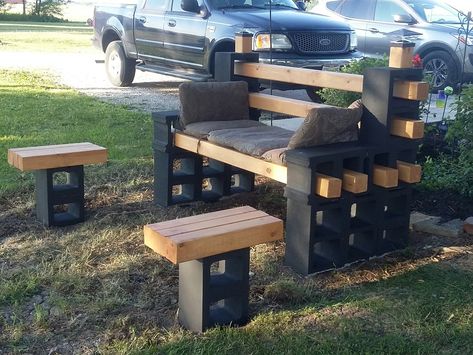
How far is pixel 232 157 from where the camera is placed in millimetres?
4508

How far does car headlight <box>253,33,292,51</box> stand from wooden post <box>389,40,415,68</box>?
5156mm

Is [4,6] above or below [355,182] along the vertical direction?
below

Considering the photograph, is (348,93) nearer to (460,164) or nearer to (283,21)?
(460,164)

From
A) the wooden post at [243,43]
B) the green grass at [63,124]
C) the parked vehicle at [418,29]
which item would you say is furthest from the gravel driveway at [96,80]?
the wooden post at [243,43]

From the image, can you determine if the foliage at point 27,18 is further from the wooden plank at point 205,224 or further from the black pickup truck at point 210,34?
the wooden plank at point 205,224

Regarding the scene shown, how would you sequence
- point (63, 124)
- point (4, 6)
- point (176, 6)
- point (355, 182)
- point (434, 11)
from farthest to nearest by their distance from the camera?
point (4, 6) < point (434, 11) < point (176, 6) < point (63, 124) < point (355, 182)

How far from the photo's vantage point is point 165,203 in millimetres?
5160

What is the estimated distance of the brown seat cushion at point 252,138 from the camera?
4367 mm

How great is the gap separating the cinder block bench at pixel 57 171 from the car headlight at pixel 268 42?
4522 millimetres

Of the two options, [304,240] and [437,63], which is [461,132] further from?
[437,63]

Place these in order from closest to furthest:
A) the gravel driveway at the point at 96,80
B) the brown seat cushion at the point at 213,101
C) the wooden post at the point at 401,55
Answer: the wooden post at the point at 401,55, the brown seat cushion at the point at 213,101, the gravel driveway at the point at 96,80

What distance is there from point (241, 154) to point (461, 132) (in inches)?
67.6

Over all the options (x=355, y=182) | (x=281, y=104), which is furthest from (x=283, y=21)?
(x=355, y=182)

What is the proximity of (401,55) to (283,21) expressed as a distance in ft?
18.4
